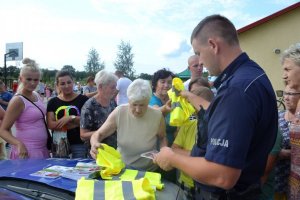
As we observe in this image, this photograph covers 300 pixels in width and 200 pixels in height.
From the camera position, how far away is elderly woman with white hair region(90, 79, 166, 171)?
2.95 meters

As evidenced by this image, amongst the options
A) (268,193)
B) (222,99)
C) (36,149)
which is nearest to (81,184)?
(222,99)

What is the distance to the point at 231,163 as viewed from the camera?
159 cm

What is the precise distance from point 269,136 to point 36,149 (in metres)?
2.70

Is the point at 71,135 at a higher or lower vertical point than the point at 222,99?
lower

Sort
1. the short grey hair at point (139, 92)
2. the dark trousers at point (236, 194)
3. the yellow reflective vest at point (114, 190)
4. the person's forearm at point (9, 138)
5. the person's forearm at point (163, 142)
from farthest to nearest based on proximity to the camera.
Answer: the person's forearm at point (9, 138), the person's forearm at point (163, 142), the short grey hair at point (139, 92), the yellow reflective vest at point (114, 190), the dark trousers at point (236, 194)

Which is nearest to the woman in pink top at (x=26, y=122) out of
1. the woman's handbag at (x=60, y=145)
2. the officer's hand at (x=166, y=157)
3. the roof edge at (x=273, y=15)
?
the woman's handbag at (x=60, y=145)

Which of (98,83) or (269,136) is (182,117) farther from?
(98,83)

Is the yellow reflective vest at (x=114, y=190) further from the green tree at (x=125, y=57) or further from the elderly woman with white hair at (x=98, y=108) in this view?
the green tree at (x=125, y=57)

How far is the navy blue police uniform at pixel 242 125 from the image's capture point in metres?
1.59

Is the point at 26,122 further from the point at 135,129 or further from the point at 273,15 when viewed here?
the point at 273,15

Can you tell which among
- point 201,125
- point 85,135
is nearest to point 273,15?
point 85,135

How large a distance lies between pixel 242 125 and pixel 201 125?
0.45 m

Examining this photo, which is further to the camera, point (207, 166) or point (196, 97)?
point (196, 97)

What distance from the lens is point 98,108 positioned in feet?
12.7
